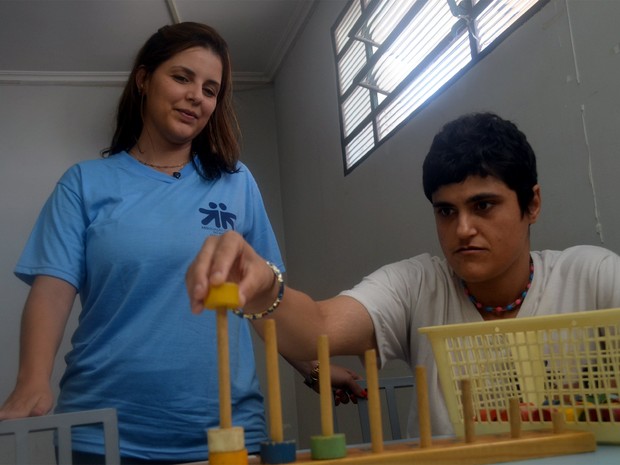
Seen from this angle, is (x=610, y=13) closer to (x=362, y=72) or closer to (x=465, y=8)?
(x=465, y=8)

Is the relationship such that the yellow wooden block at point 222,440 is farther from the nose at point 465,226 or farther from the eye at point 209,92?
the eye at point 209,92

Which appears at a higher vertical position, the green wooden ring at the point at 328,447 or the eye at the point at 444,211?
the eye at the point at 444,211

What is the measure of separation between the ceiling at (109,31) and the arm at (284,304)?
2.38 meters

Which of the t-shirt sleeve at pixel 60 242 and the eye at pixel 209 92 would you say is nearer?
the t-shirt sleeve at pixel 60 242

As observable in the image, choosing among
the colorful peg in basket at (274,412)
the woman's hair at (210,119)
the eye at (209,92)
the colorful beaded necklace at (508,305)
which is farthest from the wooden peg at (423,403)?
the eye at (209,92)

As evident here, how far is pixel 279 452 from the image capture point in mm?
565

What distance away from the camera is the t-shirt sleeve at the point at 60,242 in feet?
3.43

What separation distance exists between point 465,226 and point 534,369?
36cm

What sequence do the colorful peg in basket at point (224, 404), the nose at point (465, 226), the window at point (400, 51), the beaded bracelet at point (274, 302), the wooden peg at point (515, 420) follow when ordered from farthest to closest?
the window at point (400, 51) < the nose at point (465, 226) < the beaded bracelet at point (274, 302) < the wooden peg at point (515, 420) < the colorful peg in basket at point (224, 404)

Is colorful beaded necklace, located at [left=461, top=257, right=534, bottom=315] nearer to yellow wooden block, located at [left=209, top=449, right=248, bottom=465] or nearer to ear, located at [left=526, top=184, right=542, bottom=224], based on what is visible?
ear, located at [left=526, top=184, right=542, bottom=224]

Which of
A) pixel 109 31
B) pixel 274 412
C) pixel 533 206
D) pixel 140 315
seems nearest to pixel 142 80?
pixel 140 315

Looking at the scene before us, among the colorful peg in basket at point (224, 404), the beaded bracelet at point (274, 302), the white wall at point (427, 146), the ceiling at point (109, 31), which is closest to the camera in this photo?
the colorful peg in basket at point (224, 404)

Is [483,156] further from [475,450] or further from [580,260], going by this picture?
[475,450]

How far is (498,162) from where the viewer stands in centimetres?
105
